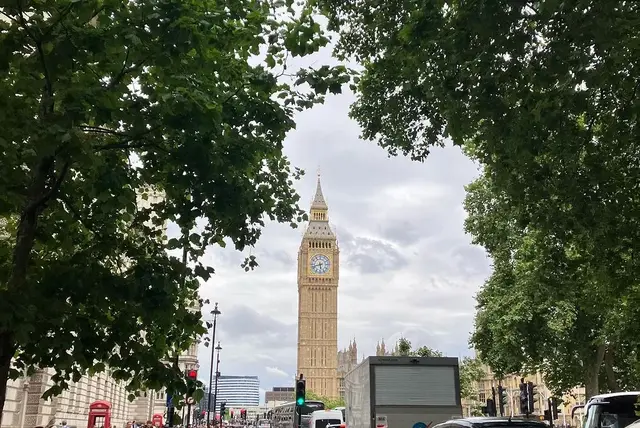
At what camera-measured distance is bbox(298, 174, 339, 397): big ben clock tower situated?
155 m

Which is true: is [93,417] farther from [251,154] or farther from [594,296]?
[251,154]

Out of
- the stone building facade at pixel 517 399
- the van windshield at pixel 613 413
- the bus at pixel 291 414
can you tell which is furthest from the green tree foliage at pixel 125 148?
the stone building facade at pixel 517 399

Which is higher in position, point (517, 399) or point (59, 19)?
point (59, 19)

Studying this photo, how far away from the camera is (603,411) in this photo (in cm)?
1608

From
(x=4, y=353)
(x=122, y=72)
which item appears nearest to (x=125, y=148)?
(x=122, y=72)

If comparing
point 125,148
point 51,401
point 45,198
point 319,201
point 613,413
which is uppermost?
point 319,201

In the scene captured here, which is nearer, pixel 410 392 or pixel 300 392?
pixel 410 392

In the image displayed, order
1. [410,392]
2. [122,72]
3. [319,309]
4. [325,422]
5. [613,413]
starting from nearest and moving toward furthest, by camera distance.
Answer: [122,72] < [613,413] < [410,392] < [325,422] < [319,309]

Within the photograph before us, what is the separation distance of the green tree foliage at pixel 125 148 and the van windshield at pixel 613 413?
466 inches

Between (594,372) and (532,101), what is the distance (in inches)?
1236

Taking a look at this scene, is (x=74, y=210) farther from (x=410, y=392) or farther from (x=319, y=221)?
(x=319, y=221)

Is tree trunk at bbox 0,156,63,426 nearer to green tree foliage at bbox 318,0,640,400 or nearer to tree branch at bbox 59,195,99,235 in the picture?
tree branch at bbox 59,195,99,235

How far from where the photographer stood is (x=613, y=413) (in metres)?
15.9

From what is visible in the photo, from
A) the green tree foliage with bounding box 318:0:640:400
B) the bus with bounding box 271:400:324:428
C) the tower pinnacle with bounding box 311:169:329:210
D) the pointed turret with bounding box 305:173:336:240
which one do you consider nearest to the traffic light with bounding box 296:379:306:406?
the green tree foliage with bounding box 318:0:640:400
